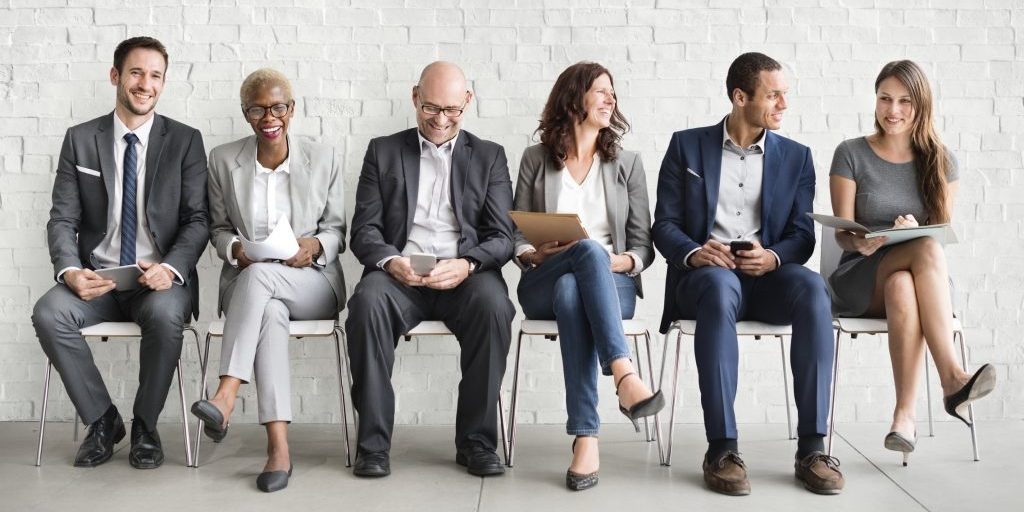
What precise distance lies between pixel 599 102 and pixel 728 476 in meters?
1.39

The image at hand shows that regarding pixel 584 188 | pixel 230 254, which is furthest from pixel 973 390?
pixel 230 254

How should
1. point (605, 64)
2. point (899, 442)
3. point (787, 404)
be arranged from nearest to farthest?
point (899, 442) → point (787, 404) → point (605, 64)

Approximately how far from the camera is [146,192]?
3709 mm

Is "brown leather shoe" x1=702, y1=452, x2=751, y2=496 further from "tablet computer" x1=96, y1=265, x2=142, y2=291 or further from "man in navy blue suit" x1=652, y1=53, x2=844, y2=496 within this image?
"tablet computer" x1=96, y1=265, x2=142, y2=291

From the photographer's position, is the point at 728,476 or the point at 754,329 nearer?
the point at 728,476

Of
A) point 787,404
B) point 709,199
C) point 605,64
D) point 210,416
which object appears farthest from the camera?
point 605,64

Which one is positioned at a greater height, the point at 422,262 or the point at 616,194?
the point at 616,194

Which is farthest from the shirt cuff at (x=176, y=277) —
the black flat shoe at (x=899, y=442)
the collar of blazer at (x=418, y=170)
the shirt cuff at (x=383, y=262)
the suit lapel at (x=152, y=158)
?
the black flat shoe at (x=899, y=442)

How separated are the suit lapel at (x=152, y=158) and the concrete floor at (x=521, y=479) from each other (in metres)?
0.94

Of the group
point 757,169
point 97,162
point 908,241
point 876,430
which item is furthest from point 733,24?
point 97,162

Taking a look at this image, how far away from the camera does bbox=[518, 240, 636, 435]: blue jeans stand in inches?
124

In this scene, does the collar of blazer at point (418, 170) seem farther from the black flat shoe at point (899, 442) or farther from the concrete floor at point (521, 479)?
the black flat shoe at point (899, 442)

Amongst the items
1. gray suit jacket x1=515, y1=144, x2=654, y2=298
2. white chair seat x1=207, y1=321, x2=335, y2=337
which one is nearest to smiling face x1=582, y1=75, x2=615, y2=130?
gray suit jacket x1=515, y1=144, x2=654, y2=298

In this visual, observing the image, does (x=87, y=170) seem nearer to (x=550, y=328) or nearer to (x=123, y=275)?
(x=123, y=275)
